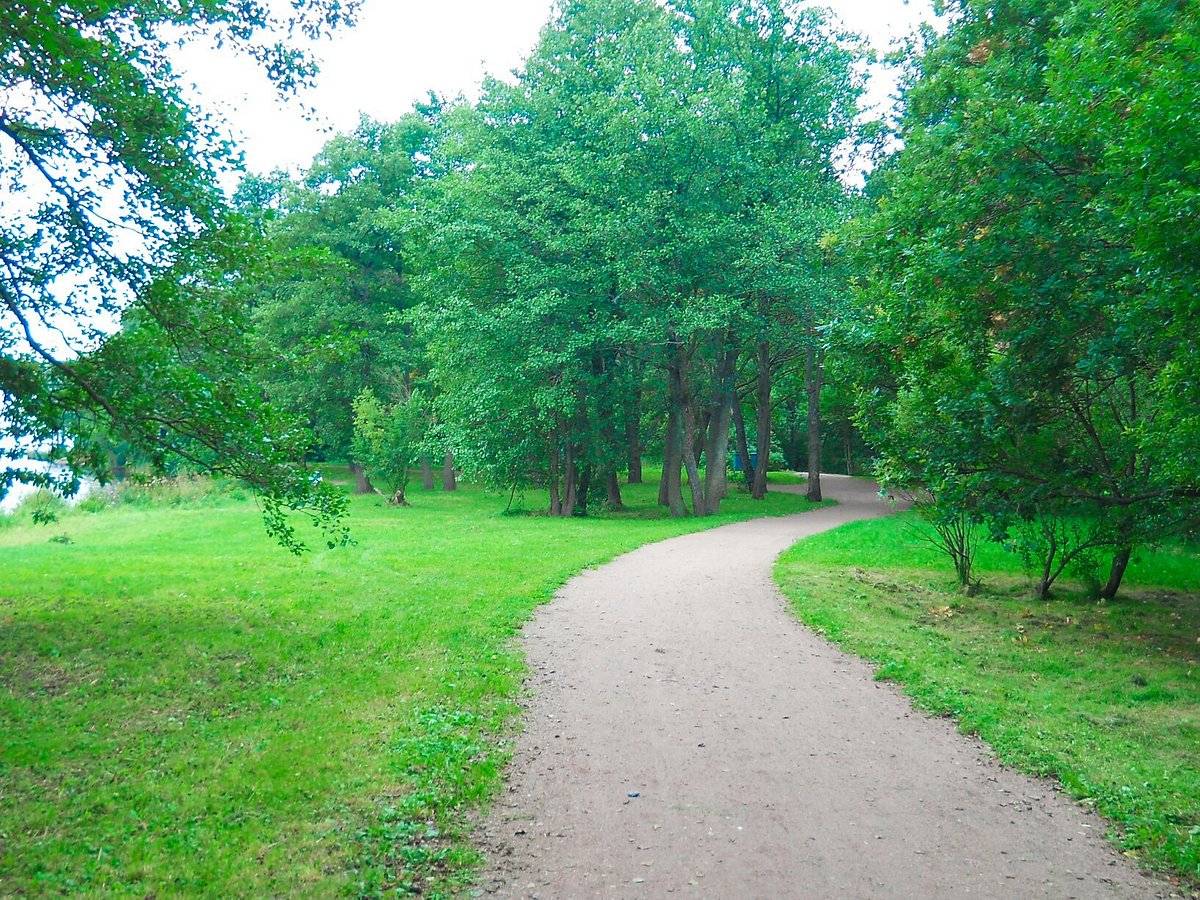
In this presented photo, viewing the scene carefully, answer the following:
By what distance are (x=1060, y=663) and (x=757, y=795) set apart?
574 centimetres

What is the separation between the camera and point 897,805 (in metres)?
5.16

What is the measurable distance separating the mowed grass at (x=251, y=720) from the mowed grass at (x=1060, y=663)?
12.2 feet

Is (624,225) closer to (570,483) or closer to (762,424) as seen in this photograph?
(570,483)

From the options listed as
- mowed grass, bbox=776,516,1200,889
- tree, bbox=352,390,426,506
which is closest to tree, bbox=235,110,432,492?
tree, bbox=352,390,426,506

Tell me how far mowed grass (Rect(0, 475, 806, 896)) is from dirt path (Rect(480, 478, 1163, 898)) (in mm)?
479

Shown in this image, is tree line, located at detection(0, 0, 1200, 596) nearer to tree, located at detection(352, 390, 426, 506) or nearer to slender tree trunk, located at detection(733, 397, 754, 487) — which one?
tree, located at detection(352, 390, 426, 506)

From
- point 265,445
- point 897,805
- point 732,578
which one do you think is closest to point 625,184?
point 732,578

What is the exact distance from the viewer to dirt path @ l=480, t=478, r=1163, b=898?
4.28 metres

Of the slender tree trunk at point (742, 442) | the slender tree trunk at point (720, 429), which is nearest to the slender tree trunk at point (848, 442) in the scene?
the slender tree trunk at point (742, 442)

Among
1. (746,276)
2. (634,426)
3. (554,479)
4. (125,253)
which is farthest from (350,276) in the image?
(125,253)

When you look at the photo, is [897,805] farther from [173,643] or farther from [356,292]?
[356,292]

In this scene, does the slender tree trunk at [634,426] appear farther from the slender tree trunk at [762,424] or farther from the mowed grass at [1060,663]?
the mowed grass at [1060,663]

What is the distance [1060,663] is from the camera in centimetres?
936

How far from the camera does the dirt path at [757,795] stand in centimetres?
428
